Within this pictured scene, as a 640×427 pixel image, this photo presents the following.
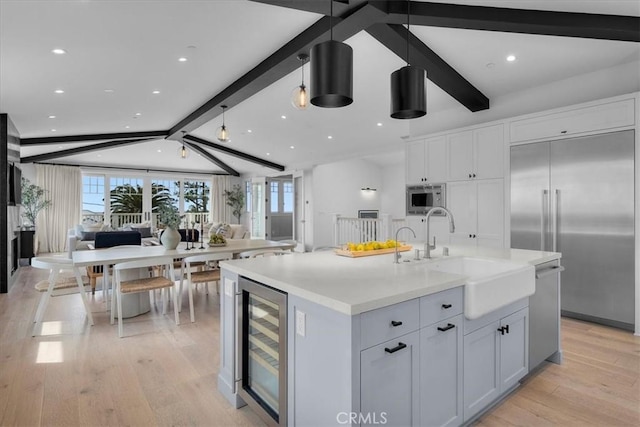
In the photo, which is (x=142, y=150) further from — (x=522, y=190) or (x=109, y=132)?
(x=522, y=190)

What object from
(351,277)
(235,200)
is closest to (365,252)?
(351,277)

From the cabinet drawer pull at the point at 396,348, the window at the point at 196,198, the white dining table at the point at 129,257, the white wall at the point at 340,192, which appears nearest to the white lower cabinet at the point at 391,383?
the cabinet drawer pull at the point at 396,348

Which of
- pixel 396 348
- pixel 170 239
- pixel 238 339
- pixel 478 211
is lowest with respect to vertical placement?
pixel 238 339

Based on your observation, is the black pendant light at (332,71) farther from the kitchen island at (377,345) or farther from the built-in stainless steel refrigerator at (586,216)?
the built-in stainless steel refrigerator at (586,216)

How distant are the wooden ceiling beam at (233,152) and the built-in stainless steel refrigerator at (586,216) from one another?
24.1 feet

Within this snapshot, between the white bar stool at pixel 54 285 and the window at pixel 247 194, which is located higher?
the window at pixel 247 194

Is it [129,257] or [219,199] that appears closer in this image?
[129,257]

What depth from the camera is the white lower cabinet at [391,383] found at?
4.40 feet

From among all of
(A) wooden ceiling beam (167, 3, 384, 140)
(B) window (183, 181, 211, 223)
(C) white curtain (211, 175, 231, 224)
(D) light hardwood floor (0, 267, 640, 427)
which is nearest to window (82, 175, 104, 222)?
(B) window (183, 181, 211, 223)

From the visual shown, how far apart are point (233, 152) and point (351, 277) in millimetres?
8479

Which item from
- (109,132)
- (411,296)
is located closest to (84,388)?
(411,296)

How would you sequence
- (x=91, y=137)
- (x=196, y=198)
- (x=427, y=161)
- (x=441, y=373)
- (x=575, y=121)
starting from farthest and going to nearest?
(x=196, y=198) → (x=91, y=137) → (x=427, y=161) → (x=575, y=121) → (x=441, y=373)

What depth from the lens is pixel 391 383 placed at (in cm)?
143

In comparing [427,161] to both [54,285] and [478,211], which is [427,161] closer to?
[478,211]
